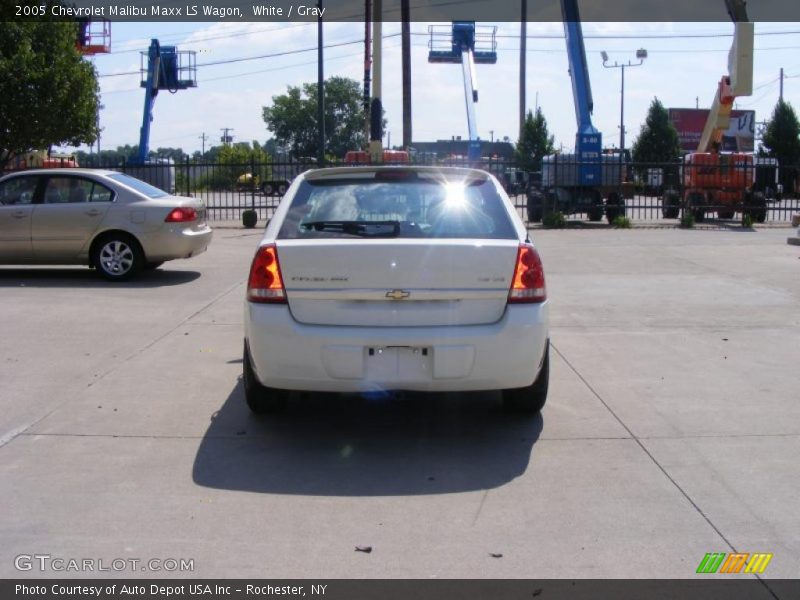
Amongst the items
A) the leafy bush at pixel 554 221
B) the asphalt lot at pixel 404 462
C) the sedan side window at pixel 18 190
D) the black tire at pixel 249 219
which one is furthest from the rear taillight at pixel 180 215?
the leafy bush at pixel 554 221

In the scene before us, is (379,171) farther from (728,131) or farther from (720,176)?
(728,131)

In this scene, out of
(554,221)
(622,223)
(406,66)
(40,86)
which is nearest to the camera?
(40,86)

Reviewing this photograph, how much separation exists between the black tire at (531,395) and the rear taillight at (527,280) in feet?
1.70

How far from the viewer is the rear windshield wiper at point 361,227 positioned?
5.56 metres

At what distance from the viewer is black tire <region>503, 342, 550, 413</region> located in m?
5.96

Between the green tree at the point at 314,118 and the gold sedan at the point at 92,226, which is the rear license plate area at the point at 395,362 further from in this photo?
the green tree at the point at 314,118

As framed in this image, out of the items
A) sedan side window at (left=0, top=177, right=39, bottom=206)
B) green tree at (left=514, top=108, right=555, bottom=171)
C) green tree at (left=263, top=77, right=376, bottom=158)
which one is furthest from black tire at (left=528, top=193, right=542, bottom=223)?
green tree at (left=263, top=77, right=376, bottom=158)

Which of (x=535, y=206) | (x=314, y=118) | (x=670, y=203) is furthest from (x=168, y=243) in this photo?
(x=314, y=118)

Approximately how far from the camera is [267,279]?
5477 mm

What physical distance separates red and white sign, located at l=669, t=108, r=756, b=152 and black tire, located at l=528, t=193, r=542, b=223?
47.0m

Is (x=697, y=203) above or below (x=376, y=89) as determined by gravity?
below

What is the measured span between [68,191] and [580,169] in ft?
57.4

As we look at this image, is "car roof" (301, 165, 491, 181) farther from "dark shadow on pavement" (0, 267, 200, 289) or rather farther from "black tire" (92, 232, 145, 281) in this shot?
"black tire" (92, 232, 145, 281)

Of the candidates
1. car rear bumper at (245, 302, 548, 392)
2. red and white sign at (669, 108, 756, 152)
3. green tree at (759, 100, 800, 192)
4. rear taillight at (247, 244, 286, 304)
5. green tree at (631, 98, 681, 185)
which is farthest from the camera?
red and white sign at (669, 108, 756, 152)
